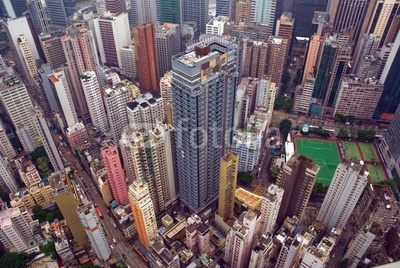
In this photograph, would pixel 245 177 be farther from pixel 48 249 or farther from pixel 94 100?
pixel 48 249

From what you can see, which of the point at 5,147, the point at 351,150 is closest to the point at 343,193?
the point at 351,150

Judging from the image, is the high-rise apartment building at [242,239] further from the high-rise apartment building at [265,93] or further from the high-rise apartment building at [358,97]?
the high-rise apartment building at [358,97]

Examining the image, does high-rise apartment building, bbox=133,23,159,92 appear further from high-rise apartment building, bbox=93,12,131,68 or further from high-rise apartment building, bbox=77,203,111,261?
high-rise apartment building, bbox=77,203,111,261

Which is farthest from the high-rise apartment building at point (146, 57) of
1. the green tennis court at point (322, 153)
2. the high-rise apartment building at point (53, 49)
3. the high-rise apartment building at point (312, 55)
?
the green tennis court at point (322, 153)

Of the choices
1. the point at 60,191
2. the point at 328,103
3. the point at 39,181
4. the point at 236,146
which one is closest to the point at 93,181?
the point at 39,181

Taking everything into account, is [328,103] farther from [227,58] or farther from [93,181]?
[93,181]

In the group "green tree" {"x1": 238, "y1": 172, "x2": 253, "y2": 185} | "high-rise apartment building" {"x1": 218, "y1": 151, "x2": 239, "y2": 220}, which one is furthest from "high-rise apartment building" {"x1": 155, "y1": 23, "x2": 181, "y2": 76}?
"high-rise apartment building" {"x1": 218, "y1": 151, "x2": 239, "y2": 220}
